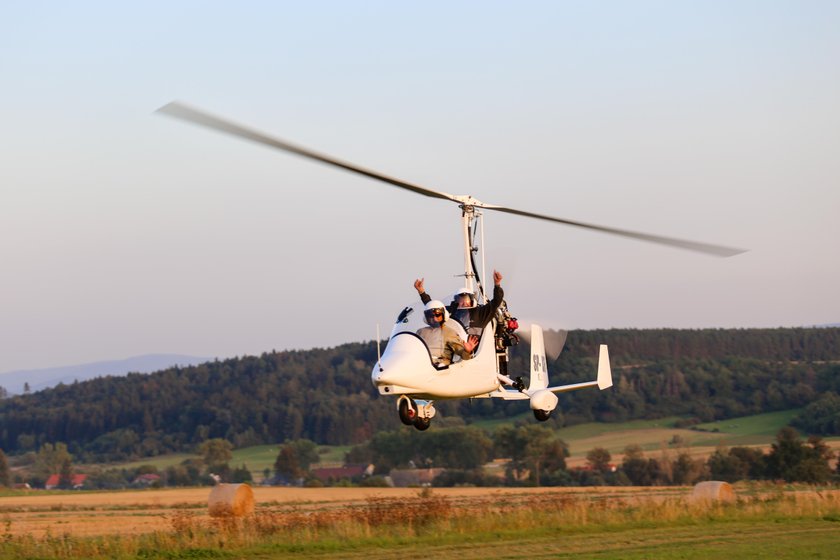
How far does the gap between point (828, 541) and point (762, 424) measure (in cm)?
4013

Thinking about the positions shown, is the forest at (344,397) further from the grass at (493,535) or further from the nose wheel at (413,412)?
the nose wheel at (413,412)

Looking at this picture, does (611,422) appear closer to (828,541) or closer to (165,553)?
(828,541)

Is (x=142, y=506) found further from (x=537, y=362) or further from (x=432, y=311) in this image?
(x=432, y=311)

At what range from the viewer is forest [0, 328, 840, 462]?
5578cm

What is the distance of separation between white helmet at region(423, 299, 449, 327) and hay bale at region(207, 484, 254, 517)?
55.1 feet

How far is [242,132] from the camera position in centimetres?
1167

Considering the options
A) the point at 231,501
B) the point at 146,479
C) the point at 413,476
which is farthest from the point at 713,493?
the point at 146,479

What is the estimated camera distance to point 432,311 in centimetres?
1716

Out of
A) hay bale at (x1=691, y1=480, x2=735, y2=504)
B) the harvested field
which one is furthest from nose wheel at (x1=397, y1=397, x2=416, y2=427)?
hay bale at (x1=691, y1=480, x2=735, y2=504)

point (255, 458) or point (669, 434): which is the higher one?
point (669, 434)

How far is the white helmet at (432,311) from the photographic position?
1716cm

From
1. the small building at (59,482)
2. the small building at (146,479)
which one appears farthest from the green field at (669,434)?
the small building at (59,482)

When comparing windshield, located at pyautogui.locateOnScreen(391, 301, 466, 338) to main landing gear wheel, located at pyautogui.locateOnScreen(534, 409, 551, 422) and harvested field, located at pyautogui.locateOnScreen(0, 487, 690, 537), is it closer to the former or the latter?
main landing gear wheel, located at pyautogui.locateOnScreen(534, 409, 551, 422)

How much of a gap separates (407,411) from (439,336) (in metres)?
1.20
